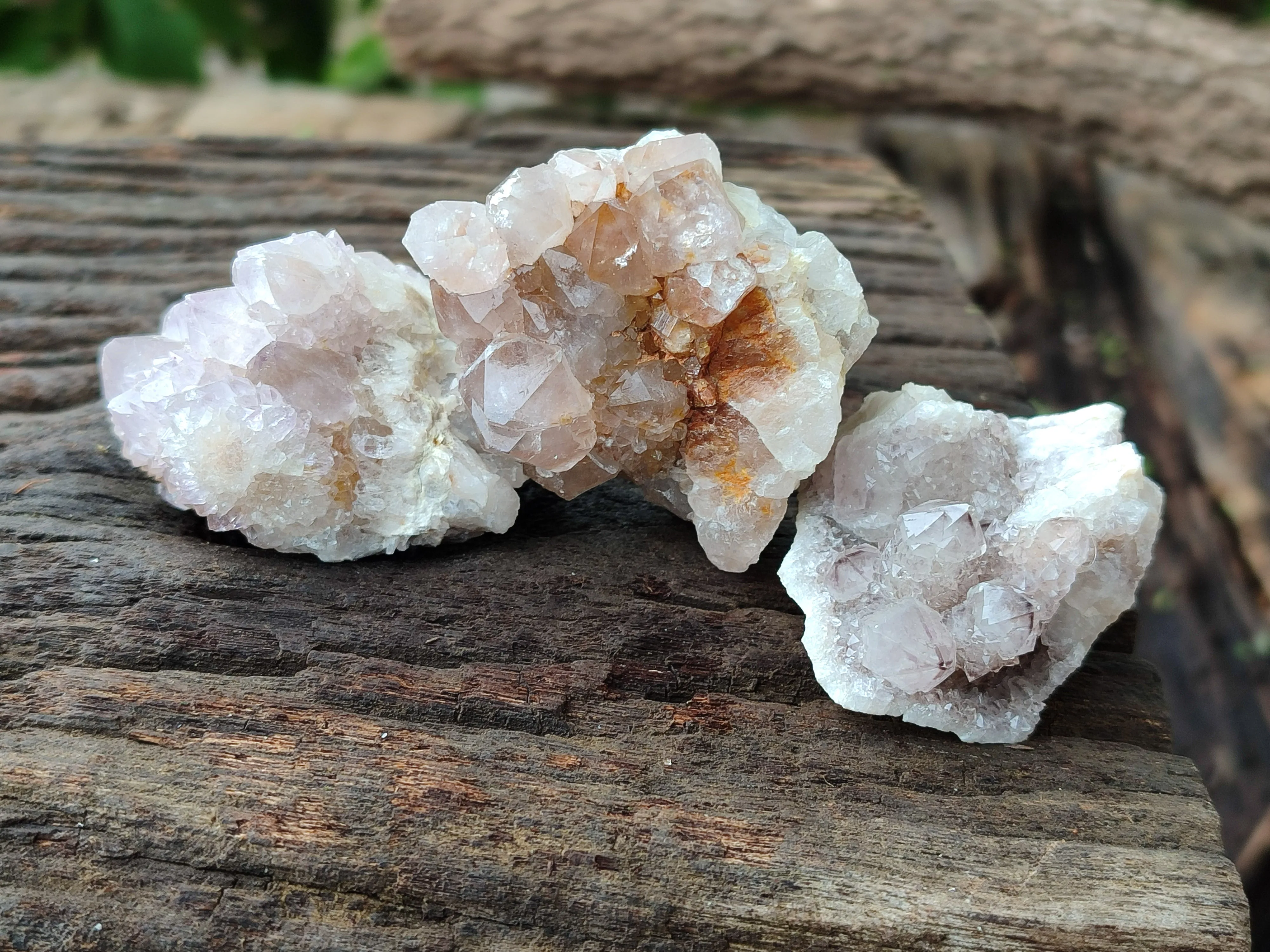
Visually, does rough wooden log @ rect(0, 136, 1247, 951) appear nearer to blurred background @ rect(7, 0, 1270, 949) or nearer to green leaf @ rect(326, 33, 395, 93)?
blurred background @ rect(7, 0, 1270, 949)

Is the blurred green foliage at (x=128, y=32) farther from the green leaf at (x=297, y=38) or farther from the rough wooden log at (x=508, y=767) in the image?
the rough wooden log at (x=508, y=767)

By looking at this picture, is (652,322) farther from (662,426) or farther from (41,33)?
(41,33)

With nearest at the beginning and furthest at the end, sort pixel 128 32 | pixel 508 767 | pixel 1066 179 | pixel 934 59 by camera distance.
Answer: pixel 508 767 < pixel 934 59 < pixel 1066 179 < pixel 128 32

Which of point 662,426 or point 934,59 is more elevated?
point 662,426

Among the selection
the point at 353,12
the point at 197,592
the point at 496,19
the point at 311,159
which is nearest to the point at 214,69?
the point at 353,12

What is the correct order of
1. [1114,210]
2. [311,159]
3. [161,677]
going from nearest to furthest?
[161,677], [311,159], [1114,210]

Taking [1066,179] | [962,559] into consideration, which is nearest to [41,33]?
[1066,179]

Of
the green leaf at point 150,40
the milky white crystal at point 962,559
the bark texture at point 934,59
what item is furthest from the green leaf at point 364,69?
the milky white crystal at point 962,559

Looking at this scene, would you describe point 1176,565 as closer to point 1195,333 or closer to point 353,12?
point 1195,333
